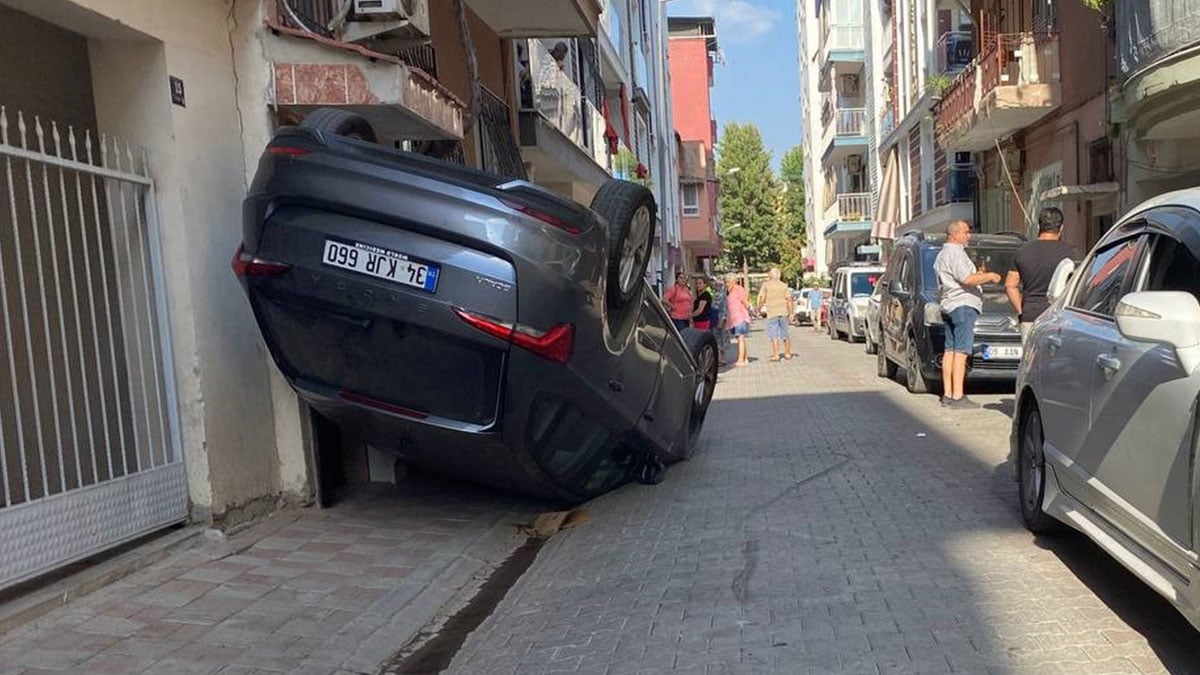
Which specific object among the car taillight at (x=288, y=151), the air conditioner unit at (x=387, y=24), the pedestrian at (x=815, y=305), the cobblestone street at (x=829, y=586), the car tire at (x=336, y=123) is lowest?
the pedestrian at (x=815, y=305)

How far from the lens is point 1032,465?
486 cm

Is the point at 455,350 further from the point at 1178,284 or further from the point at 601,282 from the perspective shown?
the point at 1178,284

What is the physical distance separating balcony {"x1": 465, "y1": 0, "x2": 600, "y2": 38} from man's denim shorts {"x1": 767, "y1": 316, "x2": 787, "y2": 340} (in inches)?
273

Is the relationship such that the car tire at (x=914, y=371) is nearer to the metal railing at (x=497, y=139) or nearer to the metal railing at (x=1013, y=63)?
the metal railing at (x=497, y=139)

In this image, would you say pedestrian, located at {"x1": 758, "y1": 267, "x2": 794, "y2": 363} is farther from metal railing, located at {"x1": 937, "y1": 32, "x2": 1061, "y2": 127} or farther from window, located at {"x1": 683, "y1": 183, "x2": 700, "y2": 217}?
window, located at {"x1": 683, "y1": 183, "x2": 700, "y2": 217}

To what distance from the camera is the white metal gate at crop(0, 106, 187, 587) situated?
13.6ft

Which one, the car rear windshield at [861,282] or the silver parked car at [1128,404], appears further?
the car rear windshield at [861,282]

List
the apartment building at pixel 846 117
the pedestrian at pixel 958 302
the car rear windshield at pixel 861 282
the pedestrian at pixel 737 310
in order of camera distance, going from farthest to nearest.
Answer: the apartment building at pixel 846 117
the car rear windshield at pixel 861 282
the pedestrian at pixel 737 310
the pedestrian at pixel 958 302

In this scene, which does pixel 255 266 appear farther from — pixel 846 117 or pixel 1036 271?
pixel 846 117

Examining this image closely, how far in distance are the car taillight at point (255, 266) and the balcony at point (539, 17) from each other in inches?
267

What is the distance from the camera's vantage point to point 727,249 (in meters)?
69.0

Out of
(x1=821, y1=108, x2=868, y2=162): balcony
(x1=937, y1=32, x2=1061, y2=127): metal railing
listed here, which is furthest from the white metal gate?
(x1=821, y1=108, x2=868, y2=162): balcony

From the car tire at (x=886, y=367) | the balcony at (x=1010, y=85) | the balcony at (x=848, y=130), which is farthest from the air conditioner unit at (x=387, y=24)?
the balcony at (x=848, y=130)

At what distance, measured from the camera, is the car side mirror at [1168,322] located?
2.98 m
